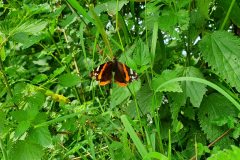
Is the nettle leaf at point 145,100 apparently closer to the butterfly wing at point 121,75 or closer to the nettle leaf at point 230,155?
the butterfly wing at point 121,75

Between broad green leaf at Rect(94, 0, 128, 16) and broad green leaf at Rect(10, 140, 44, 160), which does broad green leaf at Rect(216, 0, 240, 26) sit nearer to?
broad green leaf at Rect(94, 0, 128, 16)

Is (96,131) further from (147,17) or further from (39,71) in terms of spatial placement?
(39,71)

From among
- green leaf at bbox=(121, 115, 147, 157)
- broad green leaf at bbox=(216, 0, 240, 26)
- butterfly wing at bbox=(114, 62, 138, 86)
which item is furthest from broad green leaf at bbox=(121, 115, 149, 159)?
broad green leaf at bbox=(216, 0, 240, 26)

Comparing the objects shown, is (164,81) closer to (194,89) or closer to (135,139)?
(194,89)

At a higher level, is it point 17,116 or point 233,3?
point 233,3

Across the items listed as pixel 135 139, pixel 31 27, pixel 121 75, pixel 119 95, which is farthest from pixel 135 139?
pixel 31 27

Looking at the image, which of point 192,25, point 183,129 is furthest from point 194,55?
point 183,129
